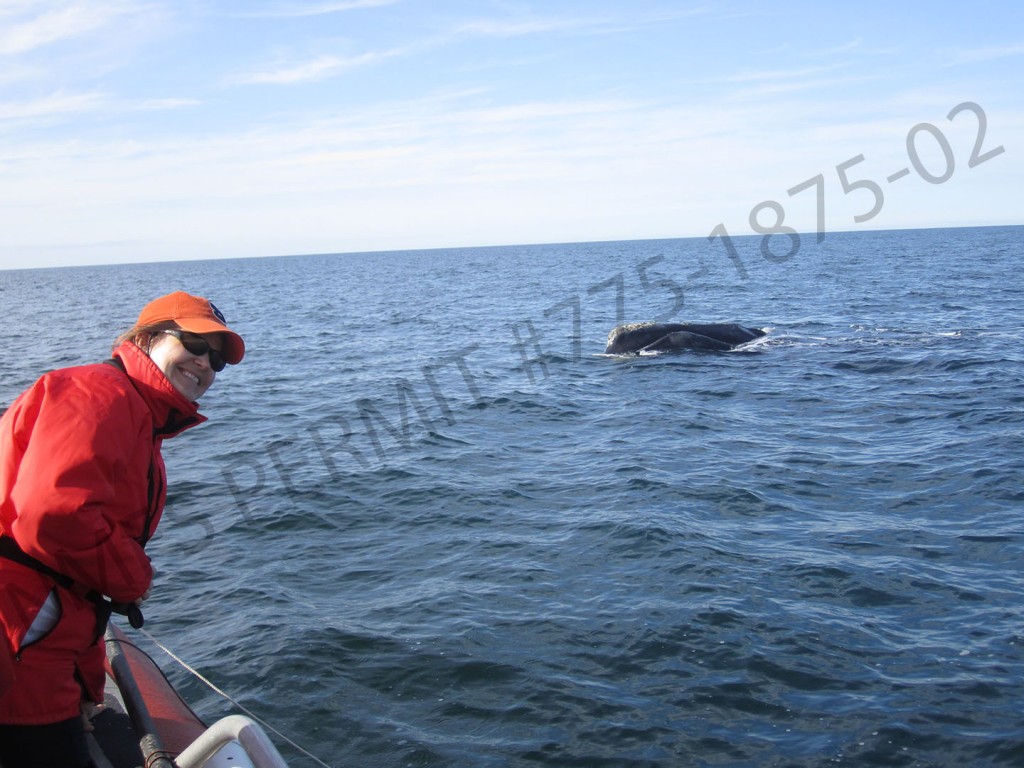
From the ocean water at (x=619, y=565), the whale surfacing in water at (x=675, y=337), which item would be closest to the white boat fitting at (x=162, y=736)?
the ocean water at (x=619, y=565)

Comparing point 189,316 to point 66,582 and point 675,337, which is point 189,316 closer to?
point 66,582

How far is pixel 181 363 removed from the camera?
3.42m

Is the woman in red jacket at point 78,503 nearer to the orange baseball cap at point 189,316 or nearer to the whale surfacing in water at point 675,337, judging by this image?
the orange baseball cap at point 189,316

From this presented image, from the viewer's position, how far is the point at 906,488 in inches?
431

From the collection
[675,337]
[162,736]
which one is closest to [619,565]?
[162,736]

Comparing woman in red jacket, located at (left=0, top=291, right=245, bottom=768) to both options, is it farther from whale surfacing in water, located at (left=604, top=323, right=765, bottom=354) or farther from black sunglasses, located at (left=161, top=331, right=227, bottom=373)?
whale surfacing in water, located at (left=604, top=323, right=765, bottom=354)

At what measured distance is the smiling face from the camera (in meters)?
3.40

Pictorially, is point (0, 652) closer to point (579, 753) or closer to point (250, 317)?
point (579, 753)

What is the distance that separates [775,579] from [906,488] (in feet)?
11.3

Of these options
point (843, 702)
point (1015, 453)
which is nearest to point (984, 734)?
point (843, 702)

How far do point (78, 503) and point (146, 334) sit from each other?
2.55 feet

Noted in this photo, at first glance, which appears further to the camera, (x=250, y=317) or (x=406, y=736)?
(x=250, y=317)

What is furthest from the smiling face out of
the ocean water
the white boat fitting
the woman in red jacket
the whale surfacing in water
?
the whale surfacing in water

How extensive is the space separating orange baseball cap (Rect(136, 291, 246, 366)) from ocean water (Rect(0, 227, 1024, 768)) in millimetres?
3965
